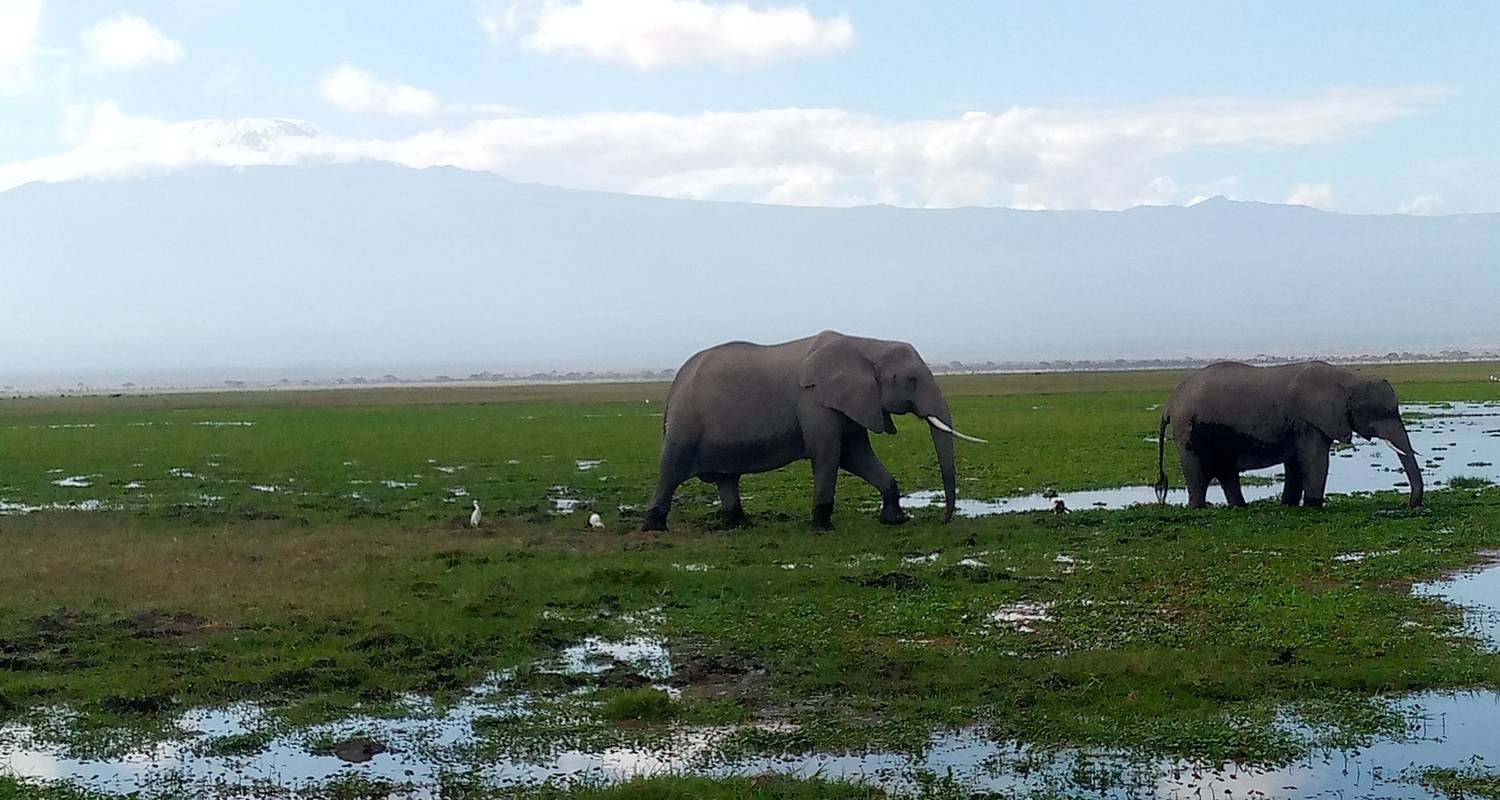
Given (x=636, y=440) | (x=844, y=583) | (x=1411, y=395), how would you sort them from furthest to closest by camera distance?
1. (x=1411, y=395)
2. (x=636, y=440)
3. (x=844, y=583)

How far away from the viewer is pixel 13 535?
20.7 meters

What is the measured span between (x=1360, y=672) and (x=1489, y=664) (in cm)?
102

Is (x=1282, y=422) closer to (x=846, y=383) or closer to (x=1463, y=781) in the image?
(x=846, y=383)

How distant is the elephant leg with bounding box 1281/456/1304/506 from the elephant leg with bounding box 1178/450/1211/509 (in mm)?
1168

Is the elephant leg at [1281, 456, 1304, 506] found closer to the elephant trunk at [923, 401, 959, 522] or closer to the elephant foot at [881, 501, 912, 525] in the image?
the elephant trunk at [923, 401, 959, 522]

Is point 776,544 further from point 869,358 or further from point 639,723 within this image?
point 639,723

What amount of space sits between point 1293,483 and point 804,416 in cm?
759

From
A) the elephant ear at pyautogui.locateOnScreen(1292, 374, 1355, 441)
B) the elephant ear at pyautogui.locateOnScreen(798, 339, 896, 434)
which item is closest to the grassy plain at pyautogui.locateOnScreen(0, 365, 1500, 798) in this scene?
the elephant ear at pyautogui.locateOnScreen(1292, 374, 1355, 441)

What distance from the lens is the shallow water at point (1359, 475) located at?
2392 centimetres

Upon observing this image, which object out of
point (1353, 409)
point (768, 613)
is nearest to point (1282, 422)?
point (1353, 409)

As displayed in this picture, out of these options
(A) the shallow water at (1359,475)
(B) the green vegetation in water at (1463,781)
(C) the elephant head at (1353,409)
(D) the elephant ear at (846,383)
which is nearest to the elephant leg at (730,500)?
(D) the elephant ear at (846,383)

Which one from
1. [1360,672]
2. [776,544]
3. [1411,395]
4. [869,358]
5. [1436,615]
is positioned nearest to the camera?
[1360,672]

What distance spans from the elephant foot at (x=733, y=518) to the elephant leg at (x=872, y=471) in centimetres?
172

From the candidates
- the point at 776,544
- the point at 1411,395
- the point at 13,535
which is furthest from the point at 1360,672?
the point at 1411,395
